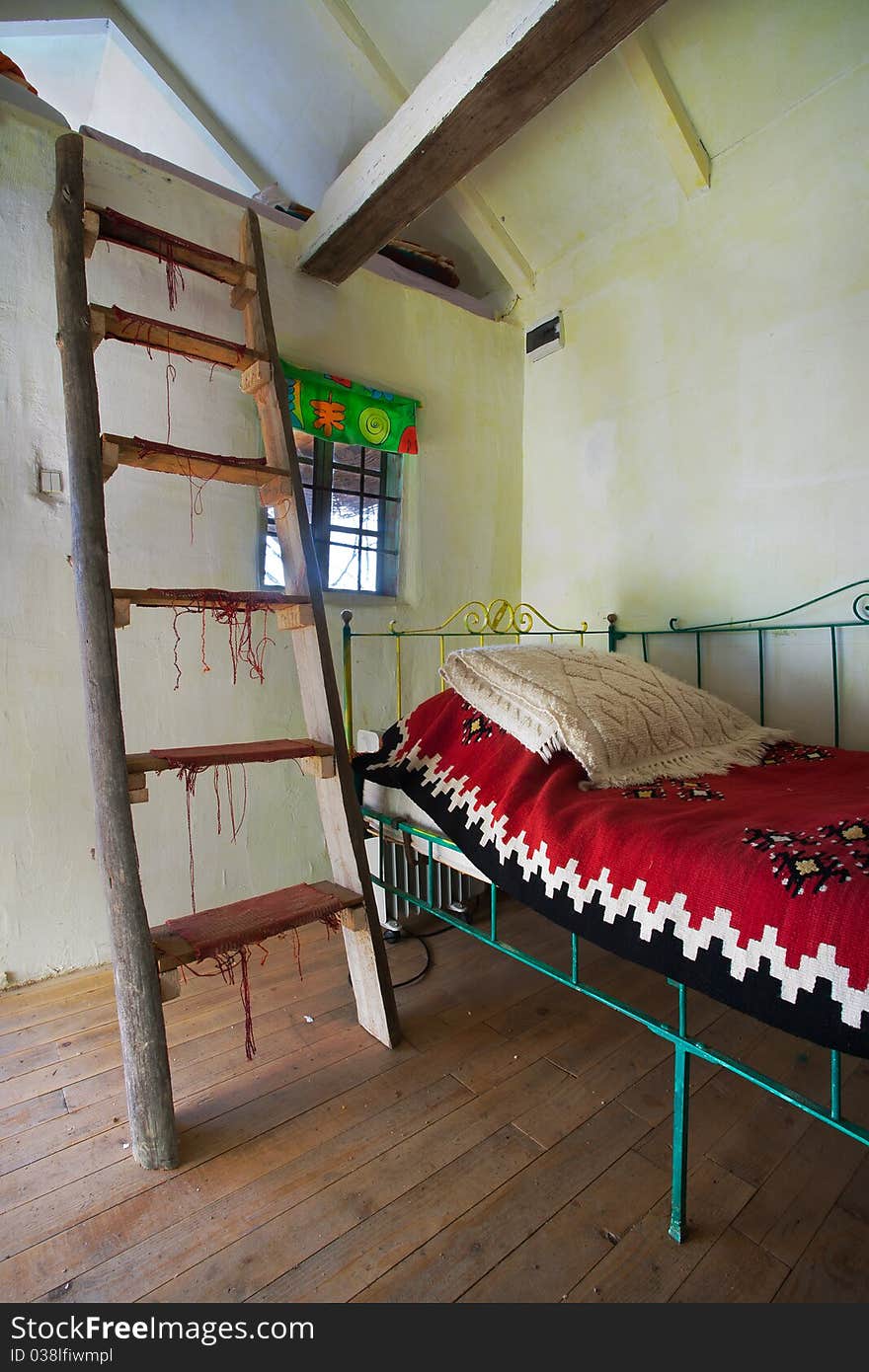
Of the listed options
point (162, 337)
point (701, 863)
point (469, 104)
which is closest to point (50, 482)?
point (162, 337)

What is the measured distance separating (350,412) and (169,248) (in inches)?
36.7

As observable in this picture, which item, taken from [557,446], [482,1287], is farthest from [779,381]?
[482,1287]

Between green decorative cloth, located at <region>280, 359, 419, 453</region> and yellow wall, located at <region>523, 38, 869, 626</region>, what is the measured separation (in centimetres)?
72

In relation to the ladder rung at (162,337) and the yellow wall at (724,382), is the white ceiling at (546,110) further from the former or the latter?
the ladder rung at (162,337)

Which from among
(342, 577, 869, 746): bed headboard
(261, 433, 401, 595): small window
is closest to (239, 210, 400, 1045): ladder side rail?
(342, 577, 869, 746): bed headboard

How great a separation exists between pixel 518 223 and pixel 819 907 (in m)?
2.96

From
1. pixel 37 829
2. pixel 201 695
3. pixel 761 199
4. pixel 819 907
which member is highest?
pixel 761 199

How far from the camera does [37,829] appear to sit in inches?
72.7

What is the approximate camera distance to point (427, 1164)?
1.18 meters

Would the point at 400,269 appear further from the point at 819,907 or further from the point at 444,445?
the point at 819,907

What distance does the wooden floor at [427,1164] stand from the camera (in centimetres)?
97

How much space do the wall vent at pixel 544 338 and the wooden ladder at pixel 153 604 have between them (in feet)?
5.06

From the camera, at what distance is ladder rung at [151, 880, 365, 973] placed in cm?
121

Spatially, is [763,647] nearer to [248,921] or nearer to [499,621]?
[499,621]
